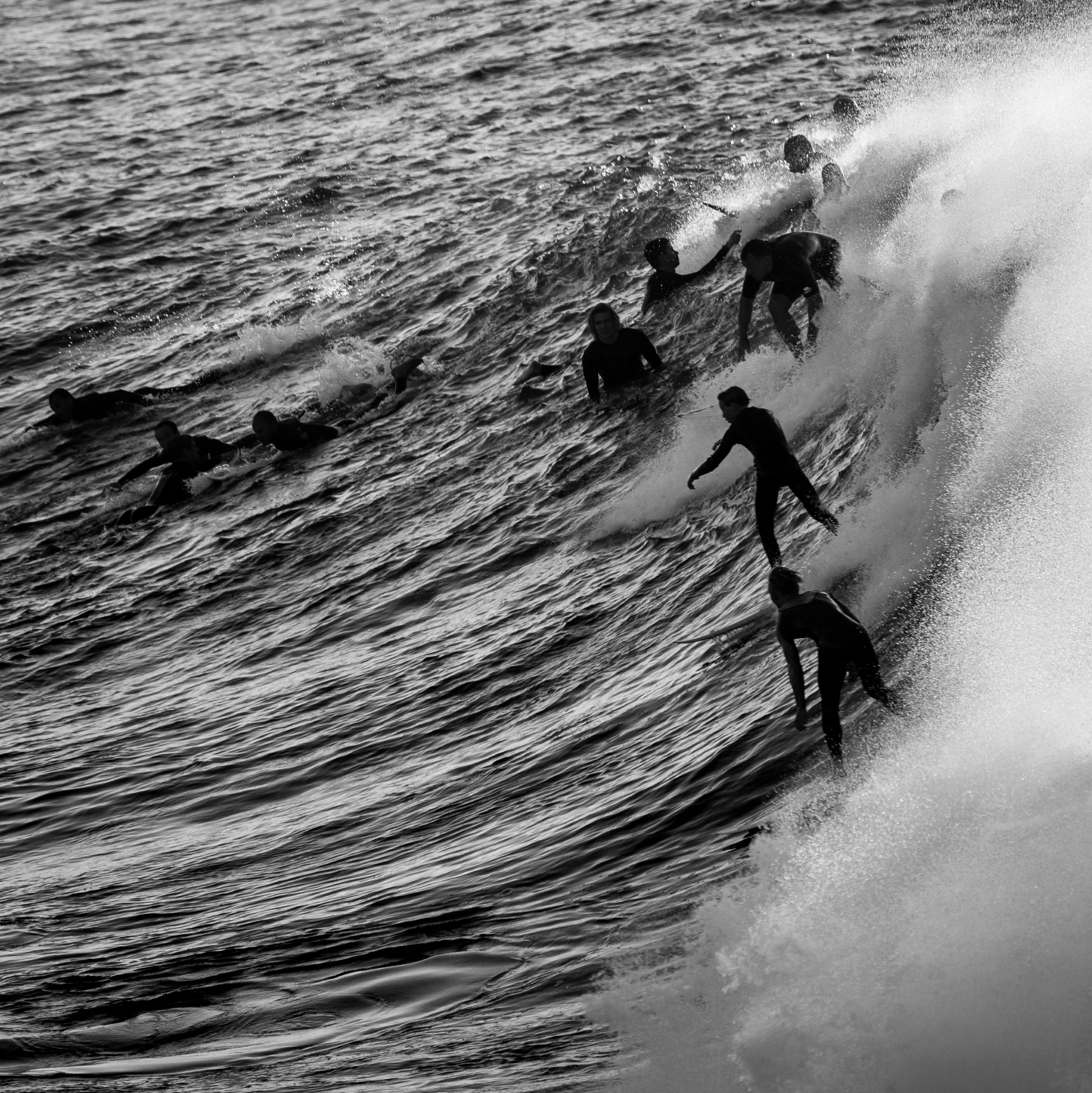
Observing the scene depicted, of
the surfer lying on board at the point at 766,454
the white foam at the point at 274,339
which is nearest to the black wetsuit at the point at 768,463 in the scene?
the surfer lying on board at the point at 766,454

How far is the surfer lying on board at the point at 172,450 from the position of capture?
19156 millimetres

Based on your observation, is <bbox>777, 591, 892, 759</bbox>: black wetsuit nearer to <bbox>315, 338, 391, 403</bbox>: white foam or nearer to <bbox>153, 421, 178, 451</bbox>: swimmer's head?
<bbox>153, 421, 178, 451</bbox>: swimmer's head

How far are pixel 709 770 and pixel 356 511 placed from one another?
8.17 m

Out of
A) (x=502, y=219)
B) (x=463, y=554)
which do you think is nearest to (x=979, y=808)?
(x=463, y=554)

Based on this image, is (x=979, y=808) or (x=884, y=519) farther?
(x=884, y=519)

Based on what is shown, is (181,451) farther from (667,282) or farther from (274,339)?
(667,282)

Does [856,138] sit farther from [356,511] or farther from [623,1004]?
[623,1004]

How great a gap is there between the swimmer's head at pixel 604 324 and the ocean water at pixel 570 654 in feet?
2.94

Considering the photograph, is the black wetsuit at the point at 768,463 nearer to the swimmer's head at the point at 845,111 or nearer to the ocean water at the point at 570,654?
the ocean water at the point at 570,654

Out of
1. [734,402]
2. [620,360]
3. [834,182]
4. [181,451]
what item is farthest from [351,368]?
[734,402]

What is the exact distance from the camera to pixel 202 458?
→ 63.6ft

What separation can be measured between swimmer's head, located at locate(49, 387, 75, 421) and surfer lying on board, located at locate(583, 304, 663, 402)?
893 centimetres

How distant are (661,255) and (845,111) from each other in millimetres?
7048

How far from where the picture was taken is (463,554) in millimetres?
15398
